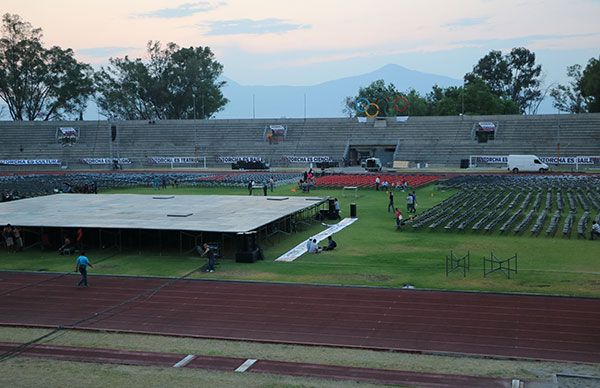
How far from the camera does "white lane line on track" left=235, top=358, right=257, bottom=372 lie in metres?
16.8

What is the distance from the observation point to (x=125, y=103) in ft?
446

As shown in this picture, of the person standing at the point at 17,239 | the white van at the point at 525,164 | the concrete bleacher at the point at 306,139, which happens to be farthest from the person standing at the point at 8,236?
the concrete bleacher at the point at 306,139

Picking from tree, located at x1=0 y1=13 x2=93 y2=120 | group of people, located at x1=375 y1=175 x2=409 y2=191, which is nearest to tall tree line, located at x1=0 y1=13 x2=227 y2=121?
tree, located at x1=0 y1=13 x2=93 y2=120

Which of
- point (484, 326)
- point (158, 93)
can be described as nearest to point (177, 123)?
point (158, 93)

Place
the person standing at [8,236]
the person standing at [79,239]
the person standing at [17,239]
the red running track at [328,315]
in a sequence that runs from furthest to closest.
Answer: the person standing at [17,239], the person standing at [8,236], the person standing at [79,239], the red running track at [328,315]

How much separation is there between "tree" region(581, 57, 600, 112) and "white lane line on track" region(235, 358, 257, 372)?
329 ft

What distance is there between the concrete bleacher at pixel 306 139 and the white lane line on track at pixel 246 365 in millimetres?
73589

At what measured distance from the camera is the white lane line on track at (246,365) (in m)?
16.8

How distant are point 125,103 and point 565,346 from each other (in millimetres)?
127775

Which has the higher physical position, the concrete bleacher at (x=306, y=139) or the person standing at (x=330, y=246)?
the concrete bleacher at (x=306, y=139)

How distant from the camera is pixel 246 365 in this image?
1705 centimetres

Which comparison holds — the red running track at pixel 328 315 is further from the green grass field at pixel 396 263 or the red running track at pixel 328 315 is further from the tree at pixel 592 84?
the tree at pixel 592 84

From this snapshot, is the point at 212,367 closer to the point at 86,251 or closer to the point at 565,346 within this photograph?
the point at 565,346

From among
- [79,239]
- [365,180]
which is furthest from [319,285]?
[365,180]
